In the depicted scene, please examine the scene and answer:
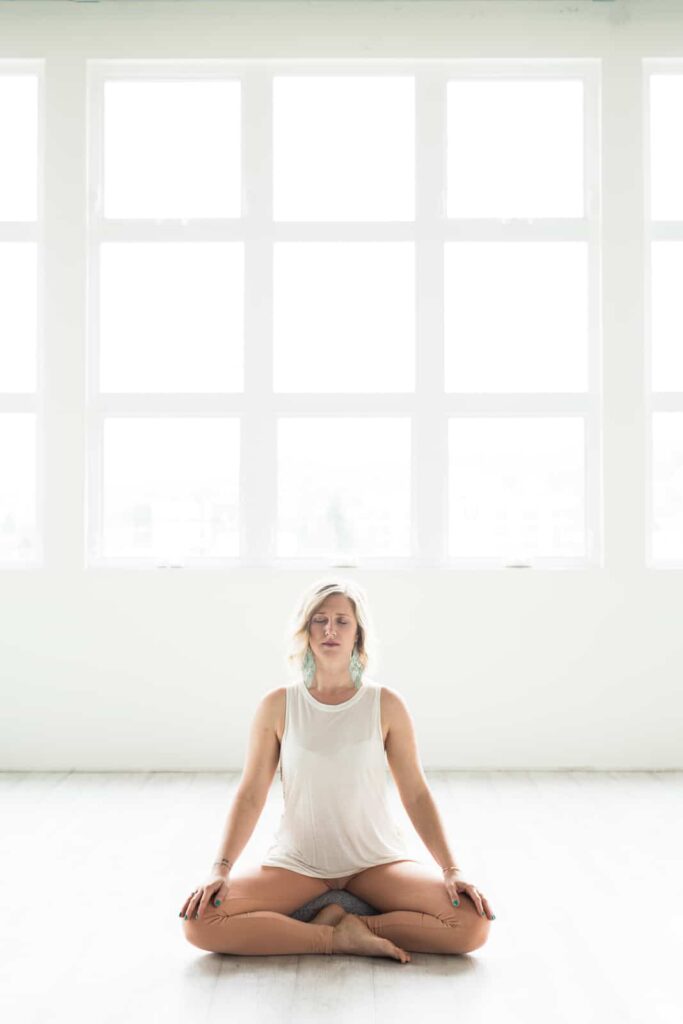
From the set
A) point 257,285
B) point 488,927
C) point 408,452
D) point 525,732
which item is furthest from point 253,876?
point 257,285

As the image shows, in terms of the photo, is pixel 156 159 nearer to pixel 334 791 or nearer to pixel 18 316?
pixel 18 316

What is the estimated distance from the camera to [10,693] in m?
4.42

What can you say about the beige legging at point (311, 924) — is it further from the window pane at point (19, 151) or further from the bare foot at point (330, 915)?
the window pane at point (19, 151)

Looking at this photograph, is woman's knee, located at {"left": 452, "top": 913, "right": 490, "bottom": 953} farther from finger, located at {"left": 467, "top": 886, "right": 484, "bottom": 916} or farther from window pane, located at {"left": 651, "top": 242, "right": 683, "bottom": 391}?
window pane, located at {"left": 651, "top": 242, "right": 683, "bottom": 391}

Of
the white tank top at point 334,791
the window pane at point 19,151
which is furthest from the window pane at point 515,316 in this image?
the white tank top at point 334,791

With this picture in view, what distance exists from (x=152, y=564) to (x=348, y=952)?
99.4 inches

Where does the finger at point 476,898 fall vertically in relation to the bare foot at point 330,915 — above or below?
above

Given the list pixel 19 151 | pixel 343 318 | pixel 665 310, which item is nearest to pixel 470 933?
pixel 343 318

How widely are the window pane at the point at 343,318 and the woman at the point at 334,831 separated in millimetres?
2244

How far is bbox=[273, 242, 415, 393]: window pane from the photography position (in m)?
4.60

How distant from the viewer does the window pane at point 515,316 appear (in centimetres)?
459

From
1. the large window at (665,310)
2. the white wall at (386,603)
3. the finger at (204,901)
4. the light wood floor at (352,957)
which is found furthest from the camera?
the large window at (665,310)

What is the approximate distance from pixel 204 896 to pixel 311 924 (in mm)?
266

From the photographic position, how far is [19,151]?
182 inches
